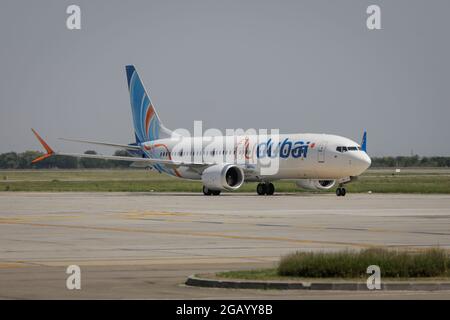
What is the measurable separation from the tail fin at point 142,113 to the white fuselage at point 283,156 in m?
4.88

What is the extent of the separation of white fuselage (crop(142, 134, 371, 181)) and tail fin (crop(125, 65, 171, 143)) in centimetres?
488

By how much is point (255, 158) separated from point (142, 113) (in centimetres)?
1502

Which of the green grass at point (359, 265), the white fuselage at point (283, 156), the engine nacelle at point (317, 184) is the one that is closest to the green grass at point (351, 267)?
the green grass at point (359, 265)

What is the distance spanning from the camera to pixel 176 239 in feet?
89.2

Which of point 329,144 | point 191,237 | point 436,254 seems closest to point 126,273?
point 436,254

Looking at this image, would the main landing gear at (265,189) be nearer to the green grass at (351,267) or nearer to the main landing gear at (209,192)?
the main landing gear at (209,192)

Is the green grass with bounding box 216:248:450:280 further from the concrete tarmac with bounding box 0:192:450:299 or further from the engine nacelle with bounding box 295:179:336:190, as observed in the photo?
the engine nacelle with bounding box 295:179:336:190

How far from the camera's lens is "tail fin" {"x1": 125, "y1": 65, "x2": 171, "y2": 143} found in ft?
250

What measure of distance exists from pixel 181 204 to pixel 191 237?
22.2 meters

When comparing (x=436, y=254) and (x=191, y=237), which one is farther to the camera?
(x=191, y=237)

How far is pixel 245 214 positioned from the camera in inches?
1580

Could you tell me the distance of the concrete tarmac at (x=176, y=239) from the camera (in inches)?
632

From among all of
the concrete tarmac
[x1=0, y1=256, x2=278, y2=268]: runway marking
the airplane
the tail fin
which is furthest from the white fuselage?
[x1=0, y1=256, x2=278, y2=268]: runway marking
